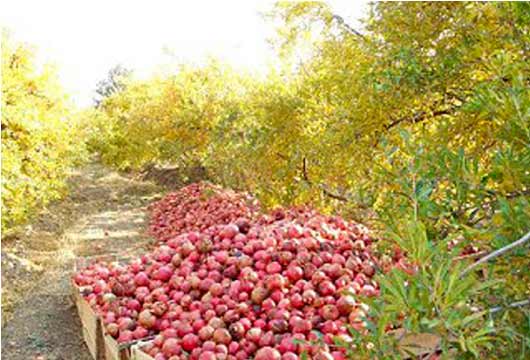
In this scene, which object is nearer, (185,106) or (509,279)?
(509,279)

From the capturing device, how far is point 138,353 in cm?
407

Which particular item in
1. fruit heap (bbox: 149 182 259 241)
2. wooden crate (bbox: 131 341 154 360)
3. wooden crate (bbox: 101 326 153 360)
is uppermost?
fruit heap (bbox: 149 182 259 241)

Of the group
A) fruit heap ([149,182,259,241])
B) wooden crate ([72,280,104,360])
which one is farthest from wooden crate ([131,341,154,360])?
fruit heap ([149,182,259,241])

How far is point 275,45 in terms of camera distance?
7.05 m

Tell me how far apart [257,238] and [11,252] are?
4.85 m

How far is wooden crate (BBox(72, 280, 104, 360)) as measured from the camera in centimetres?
488

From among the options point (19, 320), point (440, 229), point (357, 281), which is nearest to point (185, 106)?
point (19, 320)

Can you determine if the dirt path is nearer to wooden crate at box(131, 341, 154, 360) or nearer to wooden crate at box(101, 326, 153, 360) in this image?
wooden crate at box(101, 326, 153, 360)

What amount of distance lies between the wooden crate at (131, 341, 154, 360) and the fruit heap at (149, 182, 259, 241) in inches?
162

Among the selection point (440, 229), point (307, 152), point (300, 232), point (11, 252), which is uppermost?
point (11, 252)

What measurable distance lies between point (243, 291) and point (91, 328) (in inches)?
59.8

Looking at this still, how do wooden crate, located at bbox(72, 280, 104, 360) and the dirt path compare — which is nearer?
wooden crate, located at bbox(72, 280, 104, 360)

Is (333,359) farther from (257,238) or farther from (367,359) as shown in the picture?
(367,359)

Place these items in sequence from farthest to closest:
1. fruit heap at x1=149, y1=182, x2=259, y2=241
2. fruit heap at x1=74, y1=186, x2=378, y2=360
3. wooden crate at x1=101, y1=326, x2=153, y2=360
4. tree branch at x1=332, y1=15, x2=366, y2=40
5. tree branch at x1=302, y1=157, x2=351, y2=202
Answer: fruit heap at x1=149, y1=182, x2=259, y2=241
tree branch at x1=302, y1=157, x2=351, y2=202
tree branch at x1=332, y1=15, x2=366, y2=40
wooden crate at x1=101, y1=326, x2=153, y2=360
fruit heap at x1=74, y1=186, x2=378, y2=360
